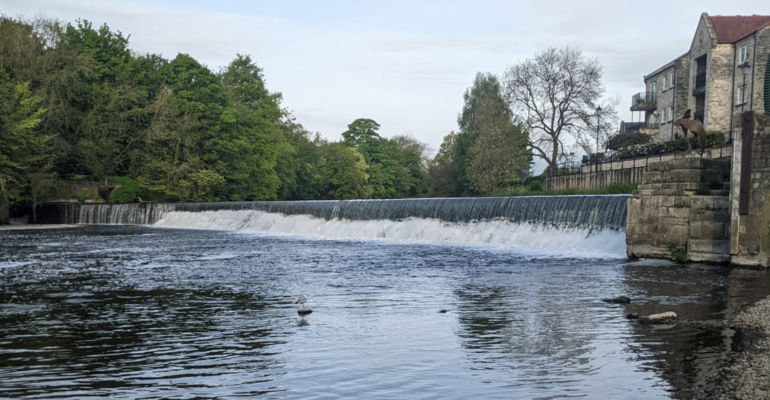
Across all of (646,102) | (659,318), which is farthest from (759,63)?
(659,318)

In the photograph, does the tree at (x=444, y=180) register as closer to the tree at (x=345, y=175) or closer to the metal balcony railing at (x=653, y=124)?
the tree at (x=345, y=175)

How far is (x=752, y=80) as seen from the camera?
4194 centimetres

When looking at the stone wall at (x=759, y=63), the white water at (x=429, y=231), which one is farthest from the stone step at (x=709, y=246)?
the stone wall at (x=759, y=63)

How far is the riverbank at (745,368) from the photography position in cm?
596

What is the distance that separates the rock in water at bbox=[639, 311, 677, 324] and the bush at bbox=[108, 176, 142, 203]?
46949 mm

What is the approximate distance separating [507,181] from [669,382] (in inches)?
1690

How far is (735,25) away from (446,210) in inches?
1227

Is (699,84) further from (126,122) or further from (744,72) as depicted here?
(126,122)

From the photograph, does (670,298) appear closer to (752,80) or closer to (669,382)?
(669,382)

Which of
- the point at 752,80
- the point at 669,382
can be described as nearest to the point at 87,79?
the point at 752,80

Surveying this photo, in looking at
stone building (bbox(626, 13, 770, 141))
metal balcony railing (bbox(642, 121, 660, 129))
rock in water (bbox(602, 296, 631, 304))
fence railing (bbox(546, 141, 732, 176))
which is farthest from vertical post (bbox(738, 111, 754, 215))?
metal balcony railing (bbox(642, 121, 660, 129))

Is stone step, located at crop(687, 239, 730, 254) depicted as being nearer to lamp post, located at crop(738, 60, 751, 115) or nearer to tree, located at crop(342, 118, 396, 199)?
lamp post, located at crop(738, 60, 751, 115)

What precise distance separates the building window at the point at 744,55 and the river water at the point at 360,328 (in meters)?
29.9

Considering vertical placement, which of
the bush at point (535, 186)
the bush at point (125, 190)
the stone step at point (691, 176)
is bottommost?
the bush at point (125, 190)
